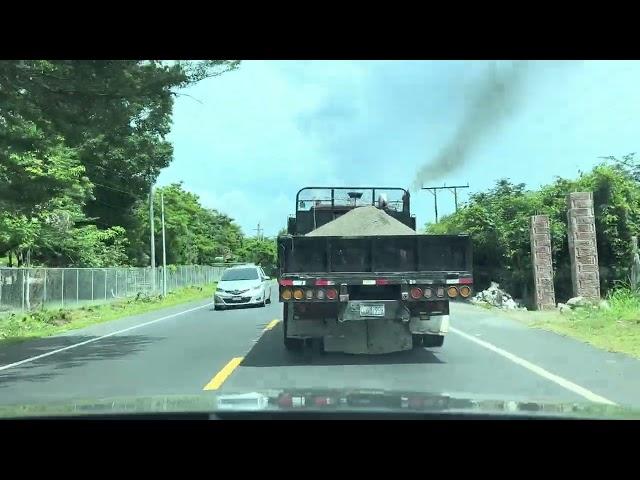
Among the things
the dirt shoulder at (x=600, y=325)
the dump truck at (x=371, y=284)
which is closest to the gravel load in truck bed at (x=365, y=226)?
the dump truck at (x=371, y=284)

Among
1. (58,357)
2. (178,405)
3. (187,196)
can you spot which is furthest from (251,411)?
(187,196)

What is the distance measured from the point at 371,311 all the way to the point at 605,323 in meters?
7.30

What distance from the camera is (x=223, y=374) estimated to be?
10148mm

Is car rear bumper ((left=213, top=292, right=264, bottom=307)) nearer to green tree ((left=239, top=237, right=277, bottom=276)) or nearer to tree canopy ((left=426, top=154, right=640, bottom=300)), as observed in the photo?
tree canopy ((left=426, top=154, right=640, bottom=300))

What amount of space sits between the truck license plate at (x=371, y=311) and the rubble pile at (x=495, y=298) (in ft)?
51.8

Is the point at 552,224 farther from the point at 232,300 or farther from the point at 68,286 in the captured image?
the point at 68,286

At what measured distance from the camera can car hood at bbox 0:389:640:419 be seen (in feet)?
15.4

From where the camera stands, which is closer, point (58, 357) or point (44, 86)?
point (44, 86)

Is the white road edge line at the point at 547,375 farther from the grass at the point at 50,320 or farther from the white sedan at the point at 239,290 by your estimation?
the white sedan at the point at 239,290

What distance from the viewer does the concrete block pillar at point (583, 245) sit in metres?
19.9

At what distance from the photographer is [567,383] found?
9023 mm

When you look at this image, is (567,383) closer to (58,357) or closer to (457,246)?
(457,246)
